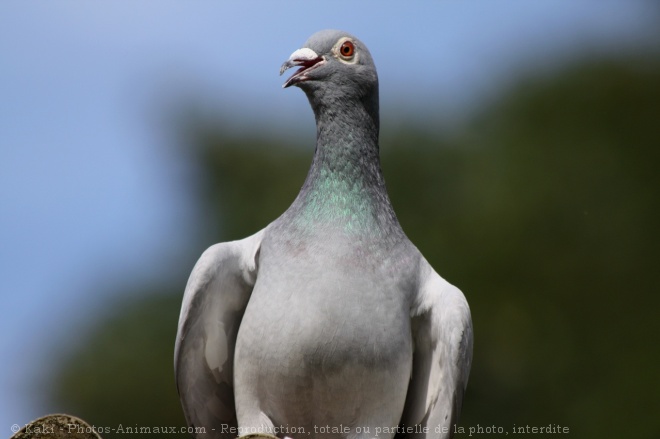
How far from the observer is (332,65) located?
Answer: 6543 mm

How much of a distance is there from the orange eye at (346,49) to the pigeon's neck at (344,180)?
257 millimetres

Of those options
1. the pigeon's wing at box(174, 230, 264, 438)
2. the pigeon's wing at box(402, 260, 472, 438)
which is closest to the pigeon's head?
the pigeon's wing at box(174, 230, 264, 438)

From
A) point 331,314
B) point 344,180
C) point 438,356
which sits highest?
point 344,180

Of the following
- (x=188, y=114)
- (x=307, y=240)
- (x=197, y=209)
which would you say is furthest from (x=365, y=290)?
(x=188, y=114)

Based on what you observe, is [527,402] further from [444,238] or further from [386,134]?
[386,134]

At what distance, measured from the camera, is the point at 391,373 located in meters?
6.30

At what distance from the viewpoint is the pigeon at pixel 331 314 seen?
6230 millimetres

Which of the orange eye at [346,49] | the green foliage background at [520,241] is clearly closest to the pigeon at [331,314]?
the orange eye at [346,49]

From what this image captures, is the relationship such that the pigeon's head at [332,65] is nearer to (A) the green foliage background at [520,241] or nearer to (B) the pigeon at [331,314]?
(B) the pigeon at [331,314]

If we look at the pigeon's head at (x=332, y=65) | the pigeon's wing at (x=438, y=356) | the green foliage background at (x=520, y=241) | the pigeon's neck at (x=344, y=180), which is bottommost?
the green foliage background at (x=520, y=241)

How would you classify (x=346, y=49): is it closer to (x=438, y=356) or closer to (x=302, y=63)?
(x=302, y=63)

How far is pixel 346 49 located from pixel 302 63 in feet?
0.86

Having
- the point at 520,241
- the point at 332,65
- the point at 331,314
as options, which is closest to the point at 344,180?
the point at 332,65

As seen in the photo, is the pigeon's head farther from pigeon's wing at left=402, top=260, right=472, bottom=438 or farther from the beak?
pigeon's wing at left=402, top=260, right=472, bottom=438
